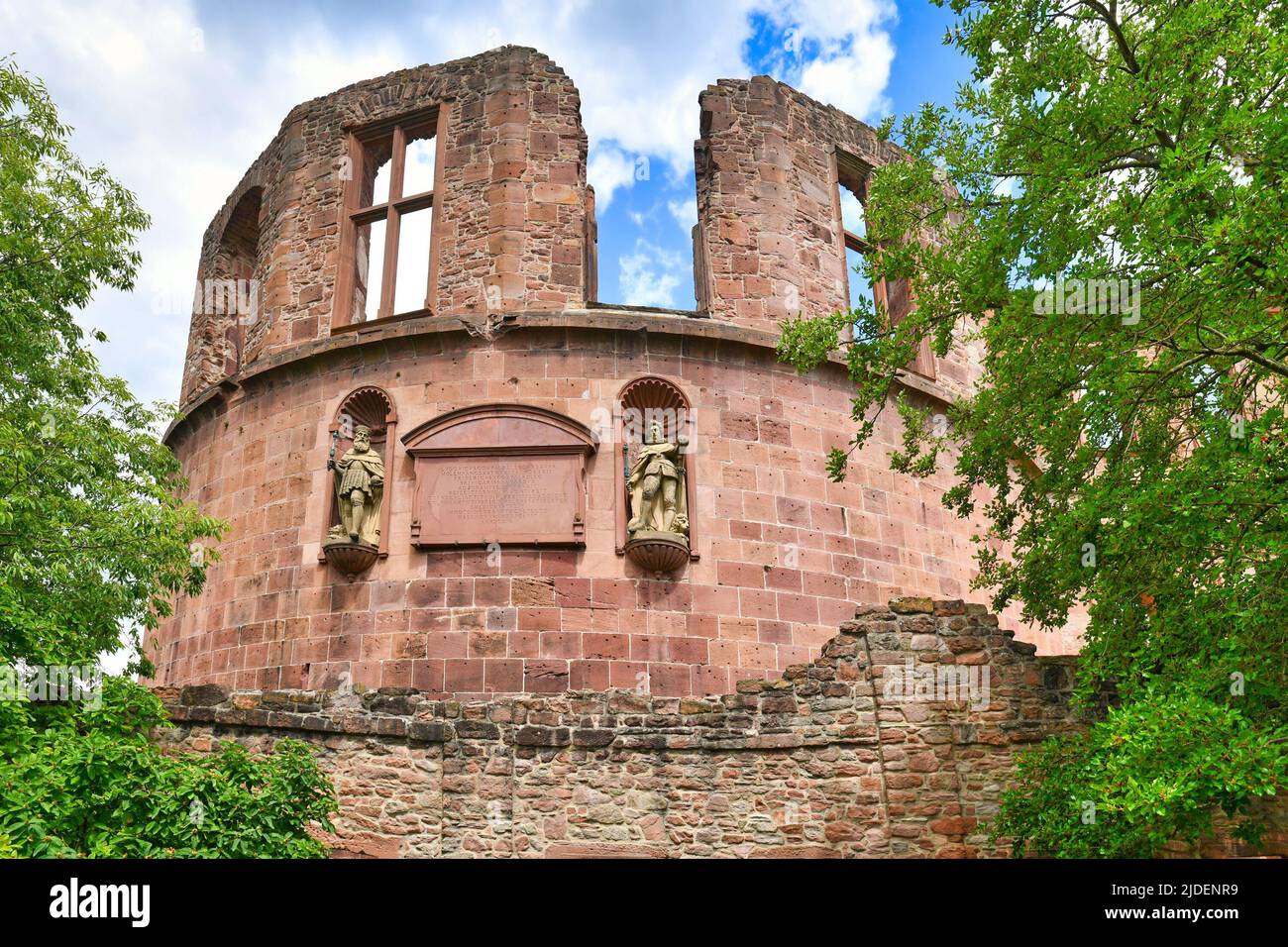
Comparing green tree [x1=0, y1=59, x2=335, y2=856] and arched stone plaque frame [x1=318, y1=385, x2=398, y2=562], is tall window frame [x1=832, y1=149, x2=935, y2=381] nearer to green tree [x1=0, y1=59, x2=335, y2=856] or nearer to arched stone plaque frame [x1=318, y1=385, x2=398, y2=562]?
arched stone plaque frame [x1=318, y1=385, x2=398, y2=562]

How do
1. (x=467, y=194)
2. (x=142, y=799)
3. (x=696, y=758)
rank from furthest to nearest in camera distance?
1. (x=467, y=194)
2. (x=696, y=758)
3. (x=142, y=799)

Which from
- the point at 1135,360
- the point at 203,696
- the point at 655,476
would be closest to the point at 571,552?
the point at 655,476

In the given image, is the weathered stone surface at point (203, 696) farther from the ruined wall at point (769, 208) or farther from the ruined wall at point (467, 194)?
the ruined wall at point (769, 208)

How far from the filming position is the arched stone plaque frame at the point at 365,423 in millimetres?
14266

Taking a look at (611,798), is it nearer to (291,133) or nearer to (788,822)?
(788,822)

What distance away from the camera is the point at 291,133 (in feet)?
58.8

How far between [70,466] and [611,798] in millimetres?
6695

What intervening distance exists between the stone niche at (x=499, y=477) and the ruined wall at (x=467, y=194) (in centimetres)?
185

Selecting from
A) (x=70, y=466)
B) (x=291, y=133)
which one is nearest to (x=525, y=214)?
(x=291, y=133)

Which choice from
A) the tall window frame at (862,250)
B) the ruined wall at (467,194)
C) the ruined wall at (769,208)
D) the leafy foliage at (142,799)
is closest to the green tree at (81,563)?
the leafy foliage at (142,799)

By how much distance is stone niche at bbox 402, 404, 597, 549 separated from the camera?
13375 millimetres

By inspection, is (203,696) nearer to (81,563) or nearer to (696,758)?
(81,563)

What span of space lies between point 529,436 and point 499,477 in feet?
2.24

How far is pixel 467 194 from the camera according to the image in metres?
15.7
